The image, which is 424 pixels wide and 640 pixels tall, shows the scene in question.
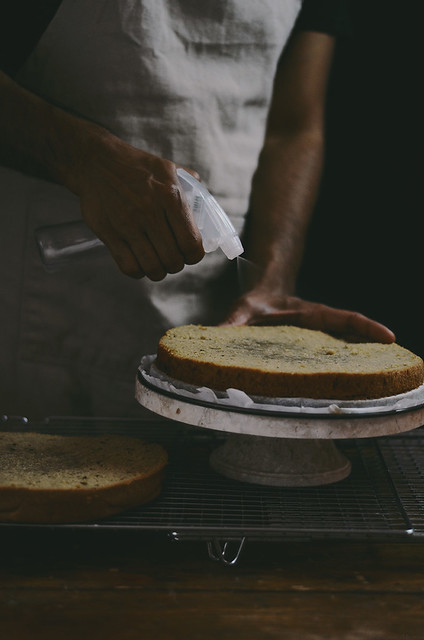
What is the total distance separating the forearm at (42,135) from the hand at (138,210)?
A: 0.04 m

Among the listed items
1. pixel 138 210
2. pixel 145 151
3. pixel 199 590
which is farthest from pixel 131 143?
pixel 199 590

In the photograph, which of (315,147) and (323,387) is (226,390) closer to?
(323,387)

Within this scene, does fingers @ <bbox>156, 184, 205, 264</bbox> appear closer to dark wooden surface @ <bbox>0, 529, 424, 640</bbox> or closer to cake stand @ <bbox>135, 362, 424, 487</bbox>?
cake stand @ <bbox>135, 362, 424, 487</bbox>

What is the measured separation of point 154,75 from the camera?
1509 millimetres

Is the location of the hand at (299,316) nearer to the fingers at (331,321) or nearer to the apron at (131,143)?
the fingers at (331,321)

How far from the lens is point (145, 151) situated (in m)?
1.37

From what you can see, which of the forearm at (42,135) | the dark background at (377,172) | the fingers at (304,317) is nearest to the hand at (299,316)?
the fingers at (304,317)

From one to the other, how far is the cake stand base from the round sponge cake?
13cm

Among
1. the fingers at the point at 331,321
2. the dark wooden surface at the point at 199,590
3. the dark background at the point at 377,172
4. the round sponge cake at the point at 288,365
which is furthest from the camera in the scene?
the dark background at the point at 377,172

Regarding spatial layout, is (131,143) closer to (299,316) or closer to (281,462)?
(299,316)

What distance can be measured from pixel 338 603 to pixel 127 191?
74 centimetres

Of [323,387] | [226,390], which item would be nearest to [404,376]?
[323,387]

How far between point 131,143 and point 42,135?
26 cm

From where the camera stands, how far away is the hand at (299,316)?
1438mm
